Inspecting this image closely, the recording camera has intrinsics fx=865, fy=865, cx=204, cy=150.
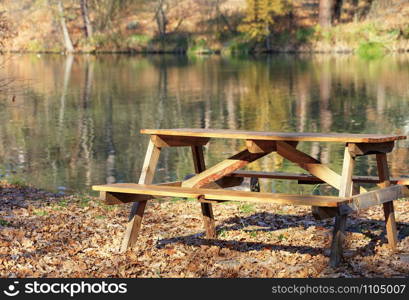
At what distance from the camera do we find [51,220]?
854cm

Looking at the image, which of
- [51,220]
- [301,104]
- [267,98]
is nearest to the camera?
[51,220]

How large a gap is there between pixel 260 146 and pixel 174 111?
56.2 feet

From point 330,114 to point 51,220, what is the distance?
15049mm

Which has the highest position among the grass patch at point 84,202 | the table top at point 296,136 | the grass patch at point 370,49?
the table top at point 296,136

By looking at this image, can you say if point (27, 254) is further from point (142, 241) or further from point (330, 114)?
point (330, 114)

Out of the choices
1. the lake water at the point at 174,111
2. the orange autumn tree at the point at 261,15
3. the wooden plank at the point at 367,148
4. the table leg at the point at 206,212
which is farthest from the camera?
the orange autumn tree at the point at 261,15

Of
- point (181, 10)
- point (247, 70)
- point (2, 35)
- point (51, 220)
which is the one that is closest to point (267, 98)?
point (247, 70)

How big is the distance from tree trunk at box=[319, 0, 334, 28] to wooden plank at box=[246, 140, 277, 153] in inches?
1969

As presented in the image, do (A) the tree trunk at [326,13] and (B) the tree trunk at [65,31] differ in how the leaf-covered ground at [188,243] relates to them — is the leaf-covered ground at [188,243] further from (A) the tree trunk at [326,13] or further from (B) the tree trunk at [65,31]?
(B) the tree trunk at [65,31]

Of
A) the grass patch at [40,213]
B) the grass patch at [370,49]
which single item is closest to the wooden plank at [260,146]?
the grass patch at [40,213]

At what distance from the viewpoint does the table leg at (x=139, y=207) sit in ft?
23.5

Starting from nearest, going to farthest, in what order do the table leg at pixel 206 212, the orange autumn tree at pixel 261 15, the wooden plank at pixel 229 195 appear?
the wooden plank at pixel 229 195 < the table leg at pixel 206 212 < the orange autumn tree at pixel 261 15

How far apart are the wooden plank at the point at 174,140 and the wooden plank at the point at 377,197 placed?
5.32 feet

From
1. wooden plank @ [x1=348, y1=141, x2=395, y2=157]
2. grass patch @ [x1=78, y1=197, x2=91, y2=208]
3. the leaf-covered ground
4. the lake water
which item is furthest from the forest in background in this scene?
wooden plank @ [x1=348, y1=141, x2=395, y2=157]
